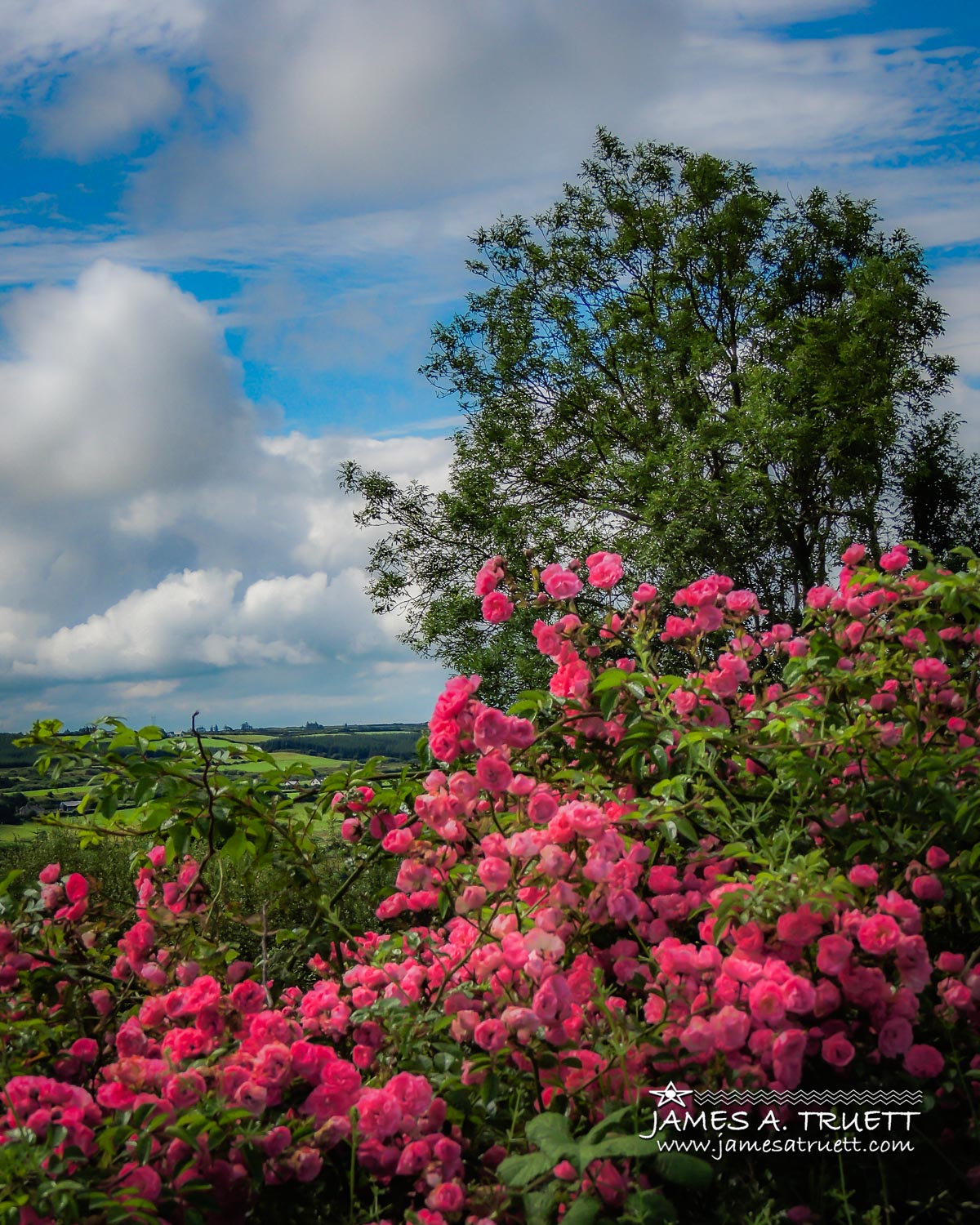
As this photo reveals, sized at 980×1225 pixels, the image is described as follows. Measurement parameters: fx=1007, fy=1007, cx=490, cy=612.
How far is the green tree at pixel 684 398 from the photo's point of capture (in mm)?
15789

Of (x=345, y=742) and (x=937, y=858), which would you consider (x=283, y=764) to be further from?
(x=345, y=742)

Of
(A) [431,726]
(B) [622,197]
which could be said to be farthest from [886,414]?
(A) [431,726]

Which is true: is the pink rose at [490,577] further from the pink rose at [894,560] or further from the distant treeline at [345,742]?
the distant treeline at [345,742]

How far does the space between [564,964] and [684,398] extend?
15595 mm

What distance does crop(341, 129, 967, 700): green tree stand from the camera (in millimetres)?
15789

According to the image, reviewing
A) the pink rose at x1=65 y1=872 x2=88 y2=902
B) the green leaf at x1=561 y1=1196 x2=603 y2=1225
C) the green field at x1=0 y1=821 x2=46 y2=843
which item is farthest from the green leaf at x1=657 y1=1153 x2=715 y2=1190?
the green field at x1=0 y1=821 x2=46 y2=843

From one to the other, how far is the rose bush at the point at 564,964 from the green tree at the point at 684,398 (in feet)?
37.9

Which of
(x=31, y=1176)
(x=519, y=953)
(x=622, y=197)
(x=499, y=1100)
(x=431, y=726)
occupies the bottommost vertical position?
(x=499, y=1100)

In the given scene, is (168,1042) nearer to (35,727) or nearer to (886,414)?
(35,727)

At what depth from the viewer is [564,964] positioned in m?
2.55

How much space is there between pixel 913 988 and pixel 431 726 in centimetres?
131

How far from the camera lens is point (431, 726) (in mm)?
2727

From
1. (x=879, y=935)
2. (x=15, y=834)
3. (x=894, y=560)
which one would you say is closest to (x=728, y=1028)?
(x=879, y=935)

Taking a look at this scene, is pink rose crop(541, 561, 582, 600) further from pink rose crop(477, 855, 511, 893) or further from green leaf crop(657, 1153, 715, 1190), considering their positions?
green leaf crop(657, 1153, 715, 1190)
